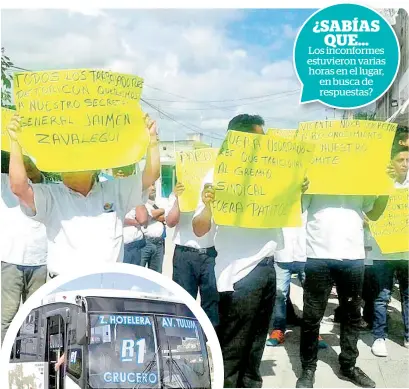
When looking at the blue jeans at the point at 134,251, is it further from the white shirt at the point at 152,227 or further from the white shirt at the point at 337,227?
the white shirt at the point at 337,227

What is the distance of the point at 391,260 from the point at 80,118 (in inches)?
67.6

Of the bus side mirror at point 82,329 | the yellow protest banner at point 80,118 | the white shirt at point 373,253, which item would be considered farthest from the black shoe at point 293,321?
the yellow protest banner at point 80,118

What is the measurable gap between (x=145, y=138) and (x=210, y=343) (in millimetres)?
1062

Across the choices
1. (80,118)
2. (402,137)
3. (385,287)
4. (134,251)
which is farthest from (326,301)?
(80,118)

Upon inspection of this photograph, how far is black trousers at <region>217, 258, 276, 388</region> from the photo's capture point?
4160mm

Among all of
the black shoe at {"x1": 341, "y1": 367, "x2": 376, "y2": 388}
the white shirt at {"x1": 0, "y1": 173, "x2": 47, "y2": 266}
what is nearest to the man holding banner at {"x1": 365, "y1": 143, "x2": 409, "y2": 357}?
the black shoe at {"x1": 341, "y1": 367, "x2": 376, "y2": 388}

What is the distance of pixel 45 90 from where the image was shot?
3904 mm

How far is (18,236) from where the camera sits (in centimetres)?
410

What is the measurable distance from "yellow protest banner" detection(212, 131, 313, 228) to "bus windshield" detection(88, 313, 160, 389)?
0.67 m

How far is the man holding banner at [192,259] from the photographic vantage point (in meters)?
4.09

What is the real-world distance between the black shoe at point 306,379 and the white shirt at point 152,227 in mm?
1032

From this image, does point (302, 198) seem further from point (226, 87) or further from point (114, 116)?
point (114, 116)

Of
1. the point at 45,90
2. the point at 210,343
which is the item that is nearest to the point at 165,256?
the point at 210,343

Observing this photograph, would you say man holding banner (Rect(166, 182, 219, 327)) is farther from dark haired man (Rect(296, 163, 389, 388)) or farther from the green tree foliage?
the green tree foliage
